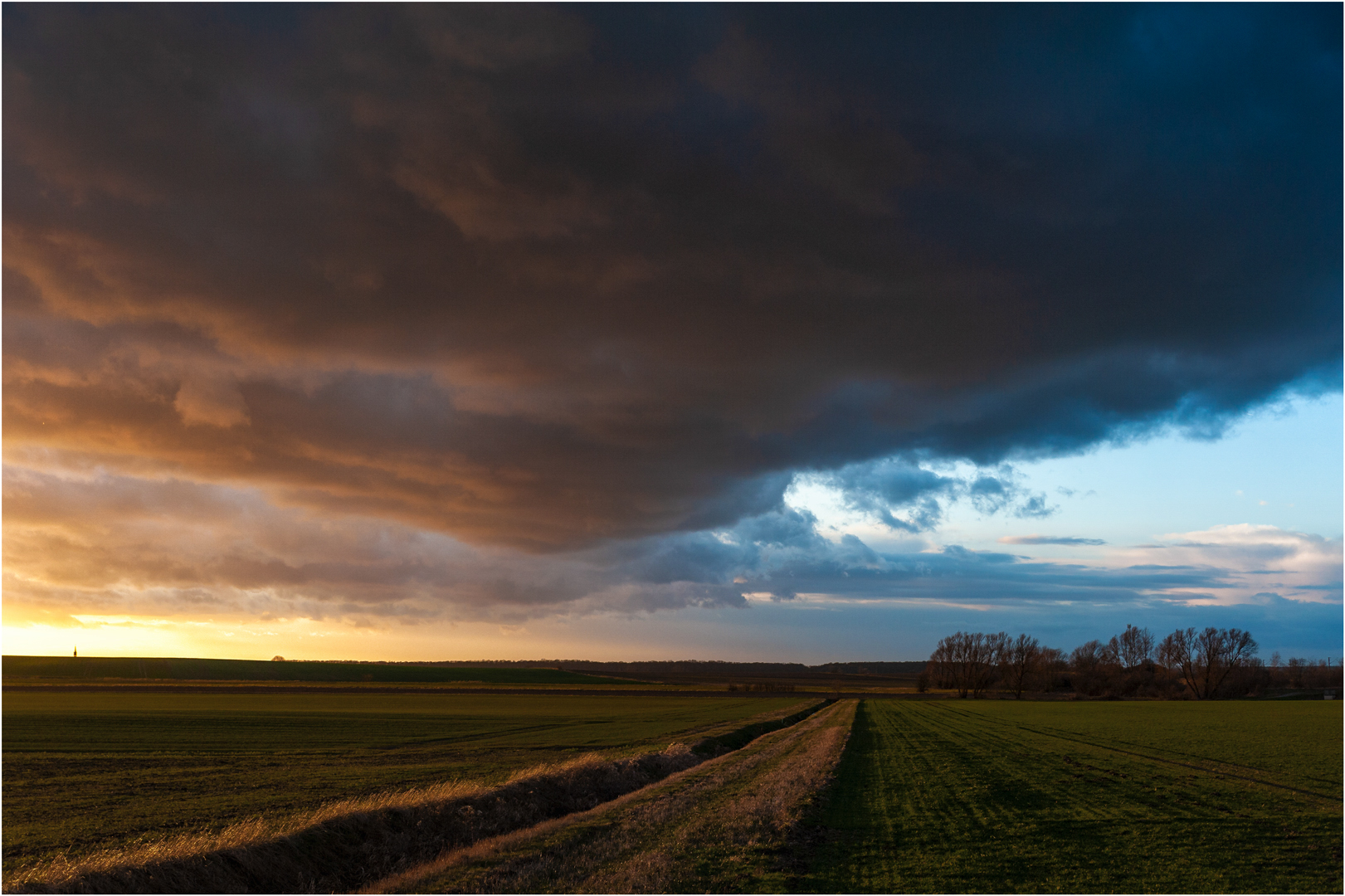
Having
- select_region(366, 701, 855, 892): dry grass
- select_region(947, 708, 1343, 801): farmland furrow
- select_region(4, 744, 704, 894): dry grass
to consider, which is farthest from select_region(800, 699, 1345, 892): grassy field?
select_region(4, 744, 704, 894): dry grass

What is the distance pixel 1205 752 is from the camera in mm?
45938

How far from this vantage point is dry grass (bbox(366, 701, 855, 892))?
58.1ft

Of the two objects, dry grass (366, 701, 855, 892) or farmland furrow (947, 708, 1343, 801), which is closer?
dry grass (366, 701, 855, 892)

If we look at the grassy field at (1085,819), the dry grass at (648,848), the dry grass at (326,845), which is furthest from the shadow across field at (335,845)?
the grassy field at (1085,819)

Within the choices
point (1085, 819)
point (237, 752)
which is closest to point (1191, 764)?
point (1085, 819)

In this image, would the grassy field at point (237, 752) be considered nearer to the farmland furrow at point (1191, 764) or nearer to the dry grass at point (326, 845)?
the dry grass at point (326, 845)

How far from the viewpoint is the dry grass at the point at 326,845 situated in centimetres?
1789

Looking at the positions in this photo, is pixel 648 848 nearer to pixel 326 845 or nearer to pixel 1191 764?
pixel 326 845

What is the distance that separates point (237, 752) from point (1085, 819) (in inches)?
1870

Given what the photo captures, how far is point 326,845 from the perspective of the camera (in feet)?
73.0

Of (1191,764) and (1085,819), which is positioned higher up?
(1085,819)

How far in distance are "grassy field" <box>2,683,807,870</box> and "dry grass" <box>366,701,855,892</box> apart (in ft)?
34.2

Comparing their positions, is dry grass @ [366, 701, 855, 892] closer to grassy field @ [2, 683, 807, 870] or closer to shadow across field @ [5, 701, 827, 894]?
shadow across field @ [5, 701, 827, 894]

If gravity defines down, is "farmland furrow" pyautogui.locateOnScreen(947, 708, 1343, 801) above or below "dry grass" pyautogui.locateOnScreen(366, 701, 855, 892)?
below
